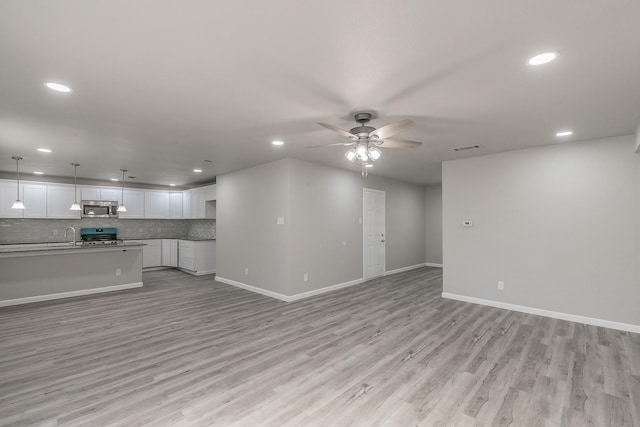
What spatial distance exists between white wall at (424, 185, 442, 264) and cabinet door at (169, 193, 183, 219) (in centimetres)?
758


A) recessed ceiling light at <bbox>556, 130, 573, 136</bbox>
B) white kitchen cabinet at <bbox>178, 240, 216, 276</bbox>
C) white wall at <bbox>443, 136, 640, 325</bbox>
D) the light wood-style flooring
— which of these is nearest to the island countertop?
the light wood-style flooring

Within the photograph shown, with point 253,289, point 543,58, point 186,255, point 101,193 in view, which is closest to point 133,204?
point 101,193

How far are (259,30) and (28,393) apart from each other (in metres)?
3.41

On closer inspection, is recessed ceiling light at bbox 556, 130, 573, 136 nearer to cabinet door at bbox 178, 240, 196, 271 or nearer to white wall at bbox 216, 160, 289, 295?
white wall at bbox 216, 160, 289, 295

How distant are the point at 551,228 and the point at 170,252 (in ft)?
29.8

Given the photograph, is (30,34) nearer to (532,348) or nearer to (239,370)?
(239,370)

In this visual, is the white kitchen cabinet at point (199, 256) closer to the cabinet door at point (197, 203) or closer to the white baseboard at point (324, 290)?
the cabinet door at point (197, 203)

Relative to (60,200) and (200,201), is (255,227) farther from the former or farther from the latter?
(60,200)

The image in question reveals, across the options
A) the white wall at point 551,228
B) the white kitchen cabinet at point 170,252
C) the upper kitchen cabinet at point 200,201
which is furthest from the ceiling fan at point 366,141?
the white kitchen cabinet at point 170,252

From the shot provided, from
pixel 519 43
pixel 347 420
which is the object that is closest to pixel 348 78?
pixel 519 43

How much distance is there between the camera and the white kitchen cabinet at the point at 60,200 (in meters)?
7.31

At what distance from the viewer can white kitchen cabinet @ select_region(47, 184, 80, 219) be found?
24.0 feet

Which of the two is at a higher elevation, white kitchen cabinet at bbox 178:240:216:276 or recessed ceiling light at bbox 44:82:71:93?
recessed ceiling light at bbox 44:82:71:93

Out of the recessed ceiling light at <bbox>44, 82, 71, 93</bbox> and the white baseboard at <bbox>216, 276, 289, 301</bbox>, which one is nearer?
the recessed ceiling light at <bbox>44, 82, 71, 93</bbox>
